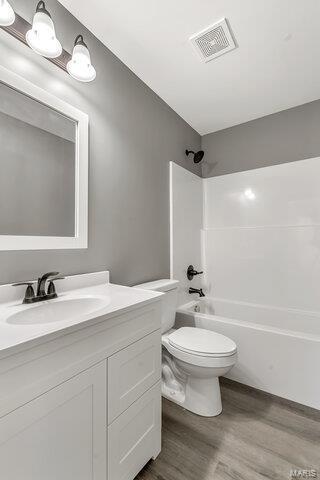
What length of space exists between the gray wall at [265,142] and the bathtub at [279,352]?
1513mm

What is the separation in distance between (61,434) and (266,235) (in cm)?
219

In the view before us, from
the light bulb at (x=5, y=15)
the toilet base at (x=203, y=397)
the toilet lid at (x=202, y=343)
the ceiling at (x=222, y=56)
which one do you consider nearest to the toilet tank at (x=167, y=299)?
the toilet lid at (x=202, y=343)

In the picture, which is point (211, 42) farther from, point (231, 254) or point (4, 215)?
point (231, 254)

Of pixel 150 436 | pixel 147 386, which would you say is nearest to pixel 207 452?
pixel 150 436

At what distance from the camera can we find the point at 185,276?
2301 mm

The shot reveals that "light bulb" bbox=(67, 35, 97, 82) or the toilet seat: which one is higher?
"light bulb" bbox=(67, 35, 97, 82)

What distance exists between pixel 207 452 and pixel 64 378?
103 cm

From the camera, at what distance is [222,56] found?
1.58 meters

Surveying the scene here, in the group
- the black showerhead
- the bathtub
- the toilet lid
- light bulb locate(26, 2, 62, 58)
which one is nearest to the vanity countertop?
the toilet lid

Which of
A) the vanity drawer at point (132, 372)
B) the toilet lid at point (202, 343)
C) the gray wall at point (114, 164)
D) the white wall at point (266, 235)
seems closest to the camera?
the vanity drawer at point (132, 372)

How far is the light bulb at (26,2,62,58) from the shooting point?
3.39 ft

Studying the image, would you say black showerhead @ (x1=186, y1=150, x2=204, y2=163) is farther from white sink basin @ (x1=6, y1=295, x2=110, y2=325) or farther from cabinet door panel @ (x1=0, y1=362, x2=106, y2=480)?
cabinet door panel @ (x1=0, y1=362, x2=106, y2=480)

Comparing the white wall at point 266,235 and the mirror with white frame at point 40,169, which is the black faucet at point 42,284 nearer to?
the mirror with white frame at point 40,169

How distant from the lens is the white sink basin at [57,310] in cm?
91
